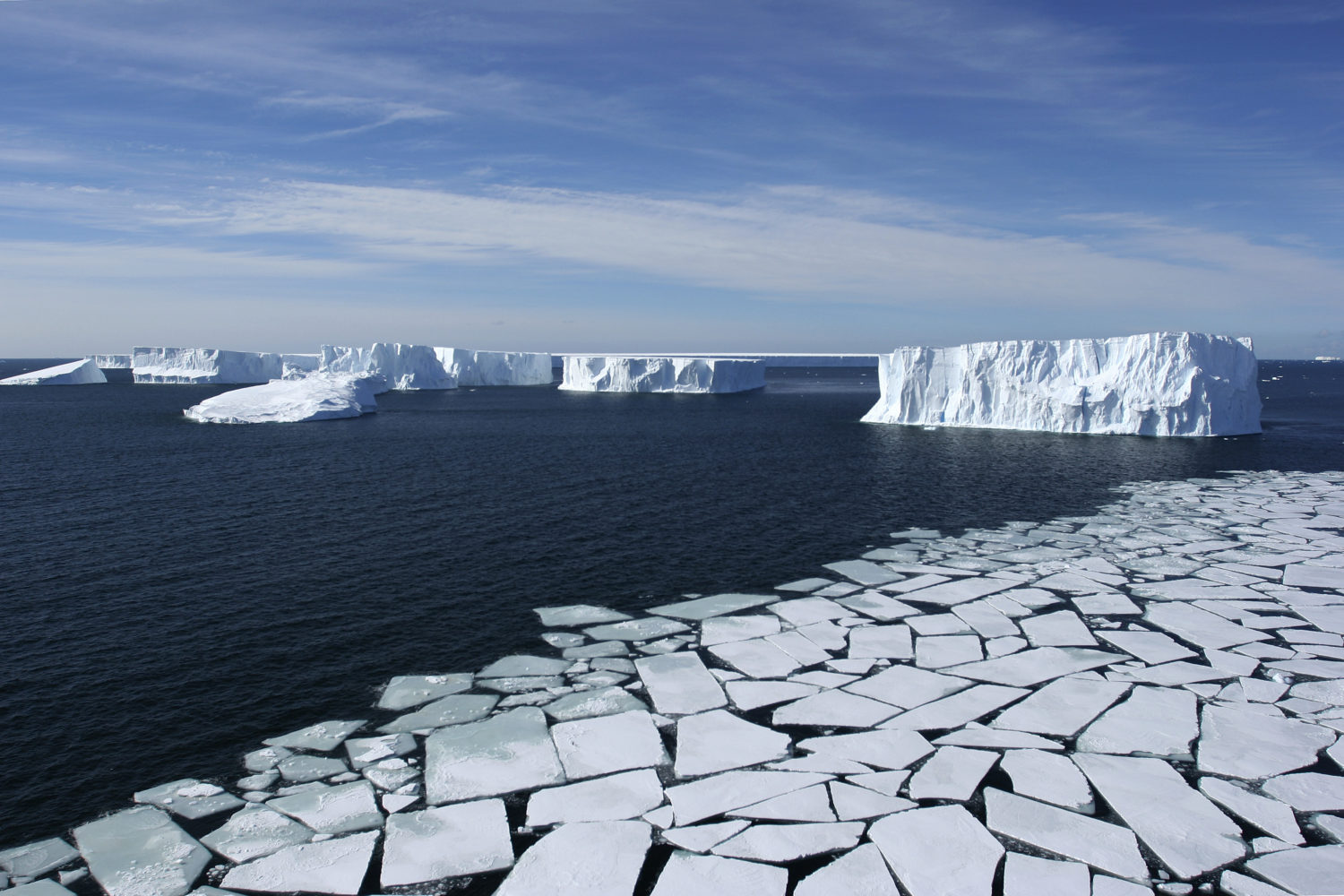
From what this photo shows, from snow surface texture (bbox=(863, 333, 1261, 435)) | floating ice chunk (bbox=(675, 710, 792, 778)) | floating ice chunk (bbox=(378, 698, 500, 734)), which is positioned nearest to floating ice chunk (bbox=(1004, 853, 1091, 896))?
floating ice chunk (bbox=(675, 710, 792, 778))

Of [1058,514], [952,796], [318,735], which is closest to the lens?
[952,796]

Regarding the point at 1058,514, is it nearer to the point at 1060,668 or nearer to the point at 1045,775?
the point at 1060,668

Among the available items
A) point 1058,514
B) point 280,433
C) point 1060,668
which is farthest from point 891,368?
point 1060,668

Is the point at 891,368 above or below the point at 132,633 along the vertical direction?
above

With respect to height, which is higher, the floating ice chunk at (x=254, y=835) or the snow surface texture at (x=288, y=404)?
the snow surface texture at (x=288, y=404)

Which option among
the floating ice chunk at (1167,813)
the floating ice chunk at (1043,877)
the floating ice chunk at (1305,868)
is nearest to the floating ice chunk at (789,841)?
the floating ice chunk at (1043,877)

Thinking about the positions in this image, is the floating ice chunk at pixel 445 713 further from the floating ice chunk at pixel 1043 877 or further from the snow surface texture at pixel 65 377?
→ the snow surface texture at pixel 65 377

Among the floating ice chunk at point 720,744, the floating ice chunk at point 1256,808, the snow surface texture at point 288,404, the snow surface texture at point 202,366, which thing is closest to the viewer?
the floating ice chunk at point 1256,808
